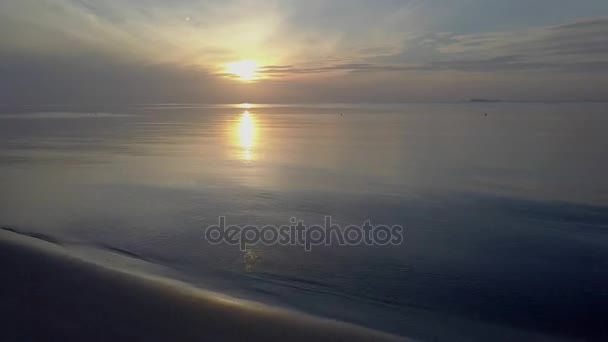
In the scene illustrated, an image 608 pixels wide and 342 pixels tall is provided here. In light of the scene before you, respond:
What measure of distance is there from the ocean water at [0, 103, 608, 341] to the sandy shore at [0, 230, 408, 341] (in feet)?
1.82

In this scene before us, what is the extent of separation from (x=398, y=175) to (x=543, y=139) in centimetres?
1780

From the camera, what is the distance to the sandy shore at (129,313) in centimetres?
588

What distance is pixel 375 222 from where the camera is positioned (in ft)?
38.1

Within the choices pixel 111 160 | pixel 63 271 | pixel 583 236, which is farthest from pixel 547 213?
pixel 111 160

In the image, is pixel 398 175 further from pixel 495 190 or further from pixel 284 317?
pixel 284 317

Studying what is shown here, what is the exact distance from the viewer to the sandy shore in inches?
232
